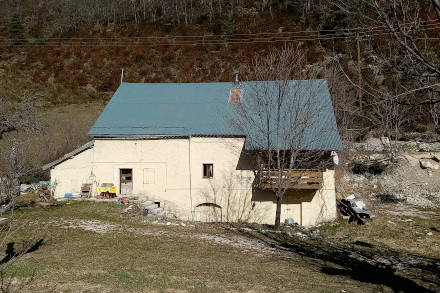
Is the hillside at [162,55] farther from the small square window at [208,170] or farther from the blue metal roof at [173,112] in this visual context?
the small square window at [208,170]

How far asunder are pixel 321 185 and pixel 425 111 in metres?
15.9

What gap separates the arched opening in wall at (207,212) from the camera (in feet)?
78.9

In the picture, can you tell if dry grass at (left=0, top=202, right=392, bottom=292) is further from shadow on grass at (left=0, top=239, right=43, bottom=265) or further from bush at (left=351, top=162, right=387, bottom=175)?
bush at (left=351, top=162, right=387, bottom=175)

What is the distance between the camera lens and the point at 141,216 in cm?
2106

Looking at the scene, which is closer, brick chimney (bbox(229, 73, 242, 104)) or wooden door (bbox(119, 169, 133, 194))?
wooden door (bbox(119, 169, 133, 194))

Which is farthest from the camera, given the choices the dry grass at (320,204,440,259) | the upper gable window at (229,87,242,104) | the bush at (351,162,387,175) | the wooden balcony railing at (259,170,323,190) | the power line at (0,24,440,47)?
the power line at (0,24,440,47)

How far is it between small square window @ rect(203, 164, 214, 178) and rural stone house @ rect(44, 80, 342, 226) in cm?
6

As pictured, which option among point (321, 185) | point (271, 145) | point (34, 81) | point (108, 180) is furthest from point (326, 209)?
point (34, 81)

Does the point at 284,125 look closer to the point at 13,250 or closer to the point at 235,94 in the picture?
the point at 235,94

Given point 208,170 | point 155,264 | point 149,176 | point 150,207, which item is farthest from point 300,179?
point 155,264

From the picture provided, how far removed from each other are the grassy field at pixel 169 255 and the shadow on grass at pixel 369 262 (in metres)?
0.08

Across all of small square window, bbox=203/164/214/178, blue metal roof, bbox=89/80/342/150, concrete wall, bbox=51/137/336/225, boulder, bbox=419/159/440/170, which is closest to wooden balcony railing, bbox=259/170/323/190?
concrete wall, bbox=51/137/336/225

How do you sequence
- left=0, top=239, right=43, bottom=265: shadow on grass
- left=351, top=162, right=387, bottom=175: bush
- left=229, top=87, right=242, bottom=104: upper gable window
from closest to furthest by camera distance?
left=0, top=239, right=43, bottom=265: shadow on grass, left=229, top=87, right=242, bottom=104: upper gable window, left=351, top=162, right=387, bottom=175: bush

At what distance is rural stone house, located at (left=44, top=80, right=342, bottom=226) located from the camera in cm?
2309
